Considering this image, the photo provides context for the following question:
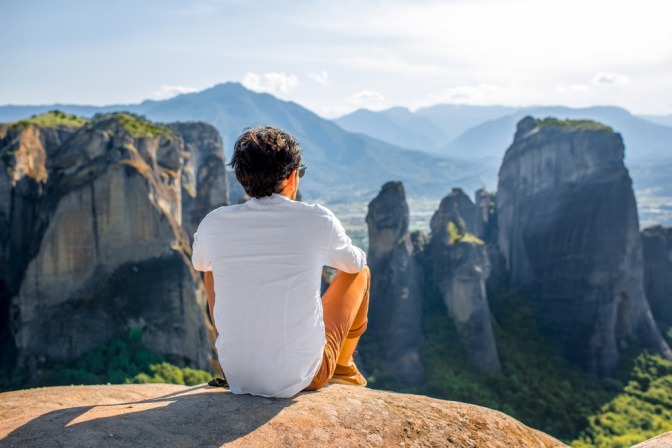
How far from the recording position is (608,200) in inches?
1270

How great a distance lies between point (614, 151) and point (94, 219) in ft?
98.3

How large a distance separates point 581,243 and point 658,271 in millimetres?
7170

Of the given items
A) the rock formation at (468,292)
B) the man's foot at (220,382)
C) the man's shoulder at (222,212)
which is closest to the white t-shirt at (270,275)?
the man's shoulder at (222,212)

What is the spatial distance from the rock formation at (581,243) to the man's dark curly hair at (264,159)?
99.1ft

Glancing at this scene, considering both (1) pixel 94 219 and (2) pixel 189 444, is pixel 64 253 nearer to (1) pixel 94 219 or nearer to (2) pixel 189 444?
(1) pixel 94 219

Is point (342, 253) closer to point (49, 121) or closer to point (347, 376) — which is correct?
point (347, 376)

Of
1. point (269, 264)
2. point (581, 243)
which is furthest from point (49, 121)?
point (581, 243)

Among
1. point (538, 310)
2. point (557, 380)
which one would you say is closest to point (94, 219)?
point (557, 380)

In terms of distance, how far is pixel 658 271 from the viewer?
35094 millimetres

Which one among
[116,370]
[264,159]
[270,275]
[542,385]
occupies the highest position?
[264,159]

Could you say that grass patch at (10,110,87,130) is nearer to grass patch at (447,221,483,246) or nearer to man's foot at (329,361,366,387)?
man's foot at (329,361,366,387)

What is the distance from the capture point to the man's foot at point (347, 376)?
14.9ft

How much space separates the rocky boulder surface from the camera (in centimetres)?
325

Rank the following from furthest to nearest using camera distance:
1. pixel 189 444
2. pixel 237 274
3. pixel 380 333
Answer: pixel 380 333, pixel 237 274, pixel 189 444
